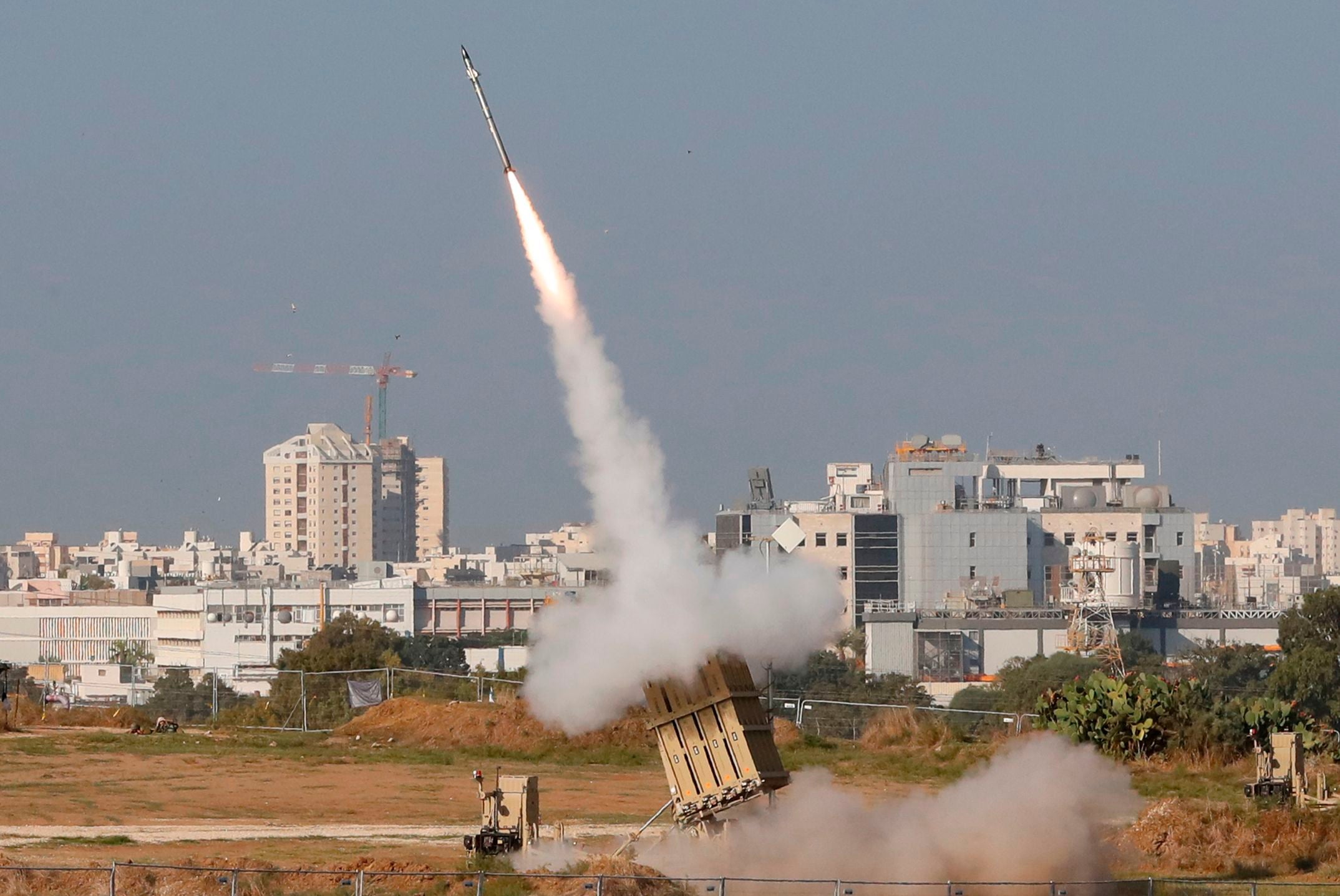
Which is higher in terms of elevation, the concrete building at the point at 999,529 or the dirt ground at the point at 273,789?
the concrete building at the point at 999,529

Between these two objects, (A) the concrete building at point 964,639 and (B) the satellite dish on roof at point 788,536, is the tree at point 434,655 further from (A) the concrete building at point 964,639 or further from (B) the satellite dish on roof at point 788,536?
(B) the satellite dish on roof at point 788,536

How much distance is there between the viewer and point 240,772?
38125 mm

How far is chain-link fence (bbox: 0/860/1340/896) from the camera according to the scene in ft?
73.4

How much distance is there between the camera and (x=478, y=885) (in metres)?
21.9

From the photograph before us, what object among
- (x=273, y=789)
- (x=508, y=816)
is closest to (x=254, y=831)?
(x=273, y=789)

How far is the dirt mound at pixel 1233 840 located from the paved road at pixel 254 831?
7.40m

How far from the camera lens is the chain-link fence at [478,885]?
22.4 metres

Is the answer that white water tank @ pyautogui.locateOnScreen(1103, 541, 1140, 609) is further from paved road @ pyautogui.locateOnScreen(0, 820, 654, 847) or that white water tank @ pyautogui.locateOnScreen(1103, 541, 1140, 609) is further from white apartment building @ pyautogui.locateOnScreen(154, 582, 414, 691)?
paved road @ pyautogui.locateOnScreen(0, 820, 654, 847)

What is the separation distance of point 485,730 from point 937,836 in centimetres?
1924

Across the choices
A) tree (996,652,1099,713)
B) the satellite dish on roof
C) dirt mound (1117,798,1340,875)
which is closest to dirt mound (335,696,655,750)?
the satellite dish on roof

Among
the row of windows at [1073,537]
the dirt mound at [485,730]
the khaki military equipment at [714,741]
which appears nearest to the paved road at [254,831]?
the khaki military equipment at [714,741]

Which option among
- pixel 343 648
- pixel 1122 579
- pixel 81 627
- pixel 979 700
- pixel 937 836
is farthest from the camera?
pixel 81 627

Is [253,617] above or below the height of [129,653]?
above

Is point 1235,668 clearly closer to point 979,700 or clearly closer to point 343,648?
point 979,700
